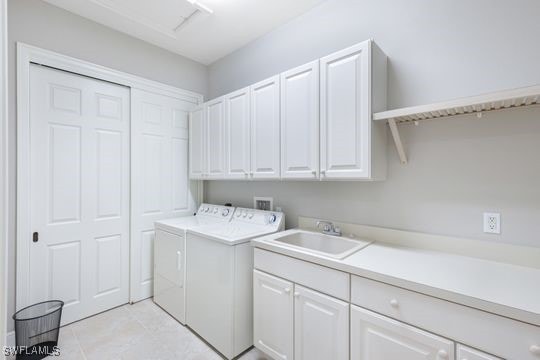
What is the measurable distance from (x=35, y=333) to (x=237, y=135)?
2184 millimetres

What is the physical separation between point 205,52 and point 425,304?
3108 millimetres

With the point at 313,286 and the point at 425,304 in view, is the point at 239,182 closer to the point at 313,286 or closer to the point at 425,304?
the point at 313,286

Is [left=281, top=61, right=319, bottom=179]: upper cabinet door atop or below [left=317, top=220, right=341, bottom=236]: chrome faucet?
atop

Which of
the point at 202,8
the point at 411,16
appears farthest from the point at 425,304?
the point at 202,8

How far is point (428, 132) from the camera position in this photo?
158 centimetres

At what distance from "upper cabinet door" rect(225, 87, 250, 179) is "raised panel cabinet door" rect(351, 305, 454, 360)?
145 cm

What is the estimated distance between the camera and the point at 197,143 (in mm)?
2855

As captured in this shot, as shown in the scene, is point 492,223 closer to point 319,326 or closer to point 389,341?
point 389,341

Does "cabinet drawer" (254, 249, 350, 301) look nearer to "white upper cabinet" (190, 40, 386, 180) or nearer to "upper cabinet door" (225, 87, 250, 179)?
"white upper cabinet" (190, 40, 386, 180)

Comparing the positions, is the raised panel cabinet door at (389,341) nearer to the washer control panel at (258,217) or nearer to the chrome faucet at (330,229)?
the chrome faucet at (330,229)

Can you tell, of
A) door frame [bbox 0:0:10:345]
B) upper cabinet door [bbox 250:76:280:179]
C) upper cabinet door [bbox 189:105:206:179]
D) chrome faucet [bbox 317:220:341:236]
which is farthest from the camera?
upper cabinet door [bbox 189:105:206:179]

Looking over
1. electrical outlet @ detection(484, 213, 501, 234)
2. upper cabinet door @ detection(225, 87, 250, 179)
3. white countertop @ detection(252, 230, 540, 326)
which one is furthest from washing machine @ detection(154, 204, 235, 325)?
electrical outlet @ detection(484, 213, 501, 234)

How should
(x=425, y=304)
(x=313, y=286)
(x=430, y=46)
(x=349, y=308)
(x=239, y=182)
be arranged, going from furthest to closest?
(x=239, y=182) < (x=430, y=46) < (x=313, y=286) < (x=349, y=308) < (x=425, y=304)

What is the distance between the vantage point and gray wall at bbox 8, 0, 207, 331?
1919 mm
